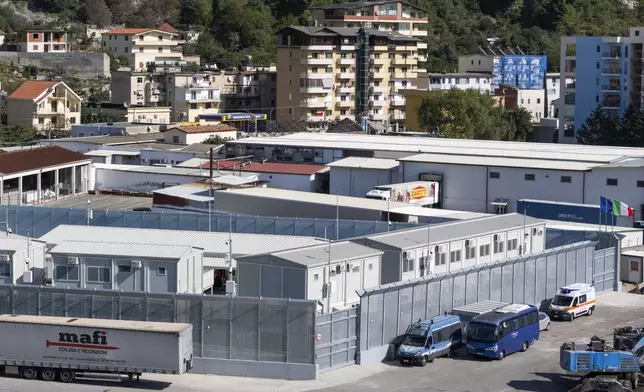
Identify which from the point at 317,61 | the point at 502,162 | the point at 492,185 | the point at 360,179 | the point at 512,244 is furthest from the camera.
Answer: the point at 317,61

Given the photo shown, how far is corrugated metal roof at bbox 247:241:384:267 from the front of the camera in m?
17.5

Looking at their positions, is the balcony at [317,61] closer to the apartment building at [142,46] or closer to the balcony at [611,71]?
the balcony at [611,71]

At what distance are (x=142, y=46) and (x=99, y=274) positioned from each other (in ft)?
137

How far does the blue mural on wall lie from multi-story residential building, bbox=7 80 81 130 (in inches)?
807

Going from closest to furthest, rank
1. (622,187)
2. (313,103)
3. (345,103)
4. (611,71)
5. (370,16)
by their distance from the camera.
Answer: (622,187) → (611,71) → (313,103) → (345,103) → (370,16)

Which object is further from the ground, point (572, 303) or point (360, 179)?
point (360, 179)

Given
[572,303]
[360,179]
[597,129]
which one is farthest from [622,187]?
[597,129]

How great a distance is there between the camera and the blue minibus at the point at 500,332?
54.5ft

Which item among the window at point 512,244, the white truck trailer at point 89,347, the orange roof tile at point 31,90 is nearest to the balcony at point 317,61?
the orange roof tile at point 31,90

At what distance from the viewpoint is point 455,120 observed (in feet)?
148

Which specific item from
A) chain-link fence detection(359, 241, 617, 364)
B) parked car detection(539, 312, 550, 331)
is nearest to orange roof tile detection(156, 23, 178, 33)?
chain-link fence detection(359, 241, 617, 364)

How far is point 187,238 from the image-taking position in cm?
2139

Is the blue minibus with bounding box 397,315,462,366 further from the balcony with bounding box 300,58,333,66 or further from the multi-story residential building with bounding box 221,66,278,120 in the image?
the multi-story residential building with bounding box 221,66,278,120

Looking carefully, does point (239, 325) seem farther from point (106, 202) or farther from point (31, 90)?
point (31, 90)
